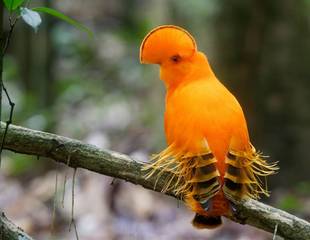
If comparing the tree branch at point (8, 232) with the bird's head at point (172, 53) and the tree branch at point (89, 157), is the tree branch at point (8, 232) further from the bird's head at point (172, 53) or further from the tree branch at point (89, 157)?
the bird's head at point (172, 53)

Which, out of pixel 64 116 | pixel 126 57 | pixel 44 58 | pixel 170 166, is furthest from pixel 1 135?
pixel 126 57

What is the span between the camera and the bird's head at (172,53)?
2.38m

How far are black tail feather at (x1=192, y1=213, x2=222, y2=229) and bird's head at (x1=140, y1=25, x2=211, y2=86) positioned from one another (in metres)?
0.50

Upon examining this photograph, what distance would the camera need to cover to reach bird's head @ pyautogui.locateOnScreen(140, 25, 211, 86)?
93.7 inches

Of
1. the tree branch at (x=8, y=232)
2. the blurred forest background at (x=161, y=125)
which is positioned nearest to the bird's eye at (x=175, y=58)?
the tree branch at (x=8, y=232)

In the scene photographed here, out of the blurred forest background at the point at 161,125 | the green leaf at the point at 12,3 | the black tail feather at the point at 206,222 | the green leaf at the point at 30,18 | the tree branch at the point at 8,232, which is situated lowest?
the tree branch at the point at 8,232

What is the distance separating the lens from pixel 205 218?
2.47 metres

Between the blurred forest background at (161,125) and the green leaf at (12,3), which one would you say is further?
the blurred forest background at (161,125)

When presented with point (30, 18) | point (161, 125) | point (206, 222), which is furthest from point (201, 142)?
point (161, 125)

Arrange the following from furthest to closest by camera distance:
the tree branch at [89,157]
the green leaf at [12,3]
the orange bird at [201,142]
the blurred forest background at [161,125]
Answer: the blurred forest background at [161,125] → the tree branch at [89,157] → the orange bird at [201,142] → the green leaf at [12,3]

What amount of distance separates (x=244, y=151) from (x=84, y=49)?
28.2ft

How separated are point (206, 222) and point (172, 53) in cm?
62

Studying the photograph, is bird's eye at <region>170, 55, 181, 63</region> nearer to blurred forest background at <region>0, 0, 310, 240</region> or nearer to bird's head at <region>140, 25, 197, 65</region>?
bird's head at <region>140, 25, 197, 65</region>

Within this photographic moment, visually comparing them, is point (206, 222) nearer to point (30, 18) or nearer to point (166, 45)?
point (166, 45)
